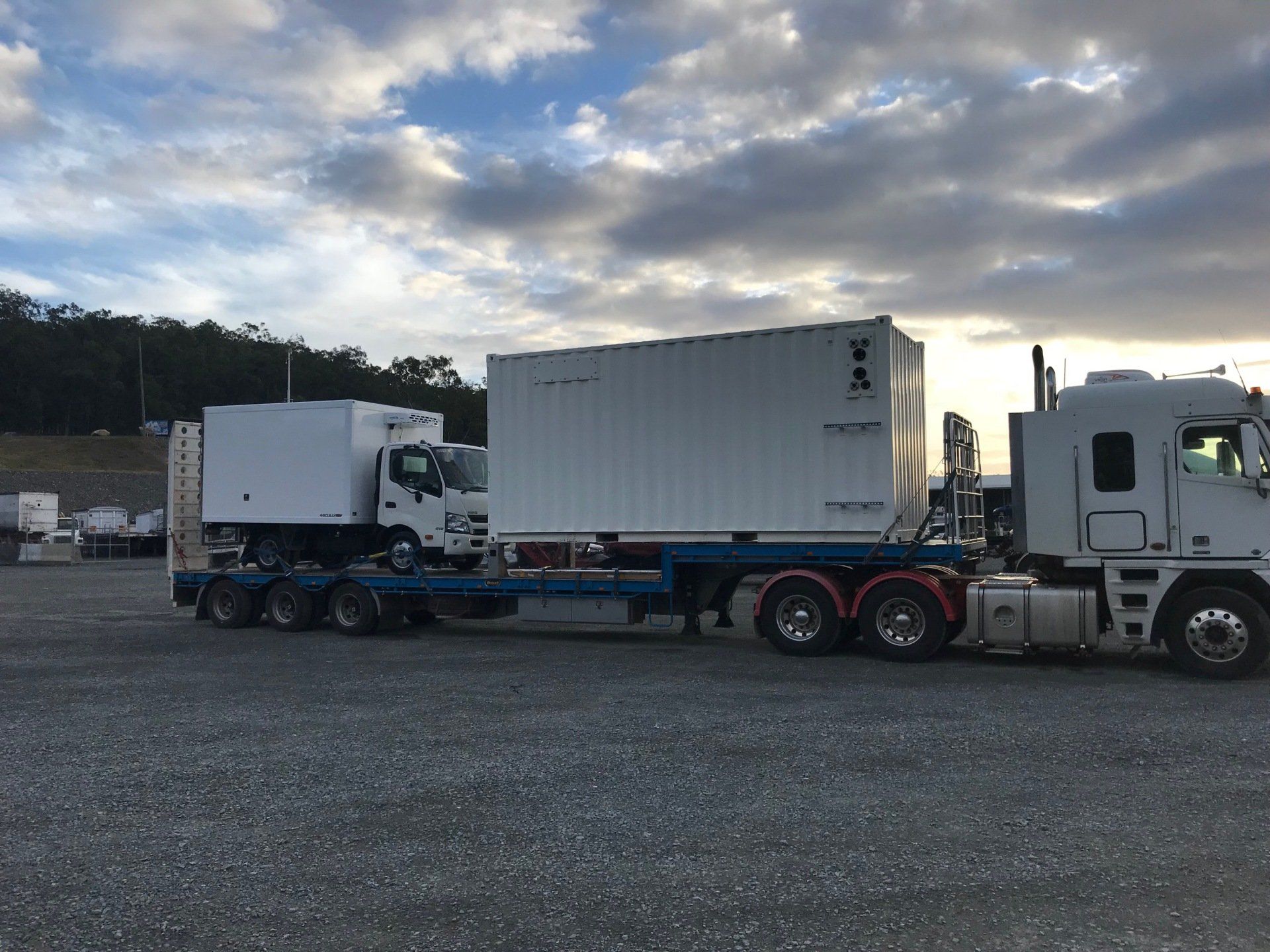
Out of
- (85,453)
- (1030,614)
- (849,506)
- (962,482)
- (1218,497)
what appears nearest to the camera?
(1218,497)

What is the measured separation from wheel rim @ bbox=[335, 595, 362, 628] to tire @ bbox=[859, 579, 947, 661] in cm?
795

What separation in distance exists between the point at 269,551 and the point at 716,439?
8.26 m

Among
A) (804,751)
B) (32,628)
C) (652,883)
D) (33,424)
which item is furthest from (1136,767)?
(33,424)

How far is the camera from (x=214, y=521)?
1720 centimetres

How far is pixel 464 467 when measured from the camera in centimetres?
1617

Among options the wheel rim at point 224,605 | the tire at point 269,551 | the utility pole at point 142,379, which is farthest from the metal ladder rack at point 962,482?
the utility pole at point 142,379

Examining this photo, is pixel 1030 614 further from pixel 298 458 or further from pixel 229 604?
pixel 229 604

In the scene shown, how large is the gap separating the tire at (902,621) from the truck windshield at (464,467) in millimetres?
6453

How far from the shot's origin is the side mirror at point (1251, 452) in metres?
10.4

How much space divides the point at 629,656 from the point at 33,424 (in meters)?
107

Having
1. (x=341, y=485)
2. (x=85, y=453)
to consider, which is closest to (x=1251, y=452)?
(x=341, y=485)

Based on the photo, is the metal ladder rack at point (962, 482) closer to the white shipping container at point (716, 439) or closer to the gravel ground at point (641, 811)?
the white shipping container at point (716, 439)

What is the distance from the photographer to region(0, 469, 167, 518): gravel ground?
6694cm

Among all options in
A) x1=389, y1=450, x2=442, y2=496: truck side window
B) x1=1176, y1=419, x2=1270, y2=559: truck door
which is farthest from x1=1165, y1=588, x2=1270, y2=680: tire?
x1=389, y1=450, x2=442, y2=496: truck side window
